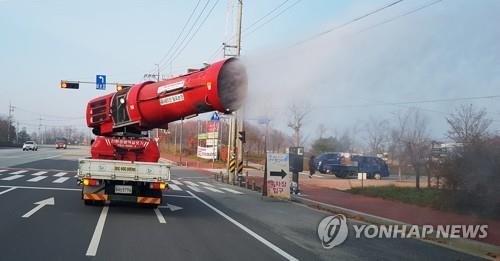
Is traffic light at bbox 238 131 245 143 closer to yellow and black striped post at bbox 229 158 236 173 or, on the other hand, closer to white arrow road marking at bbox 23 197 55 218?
yellow and black striped post at bbox 229 158 236 173

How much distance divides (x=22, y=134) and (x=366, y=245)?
6106 inches

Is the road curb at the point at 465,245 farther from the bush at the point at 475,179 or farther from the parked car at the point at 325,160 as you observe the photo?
the parked car at the point at 325,160

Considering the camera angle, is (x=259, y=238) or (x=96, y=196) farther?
(x=96, y=196)

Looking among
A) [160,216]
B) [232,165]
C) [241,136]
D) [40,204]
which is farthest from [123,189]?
[232,165]

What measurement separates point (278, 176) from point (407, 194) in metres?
5.16

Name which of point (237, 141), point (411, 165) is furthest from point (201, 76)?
point (237, 141)

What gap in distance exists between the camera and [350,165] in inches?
1556

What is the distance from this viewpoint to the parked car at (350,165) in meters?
33.2

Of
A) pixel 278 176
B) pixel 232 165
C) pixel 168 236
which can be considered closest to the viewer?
pixel 168 236

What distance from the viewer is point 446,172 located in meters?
16.5
